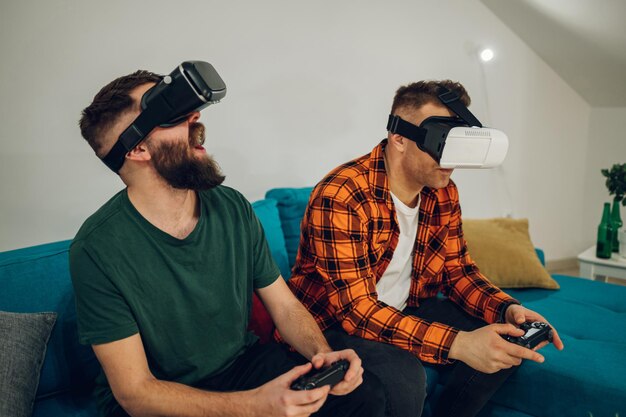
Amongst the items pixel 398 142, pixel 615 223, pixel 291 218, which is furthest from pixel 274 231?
pixel 615 223

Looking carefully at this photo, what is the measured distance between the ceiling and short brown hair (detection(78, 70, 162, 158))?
8.48 feet

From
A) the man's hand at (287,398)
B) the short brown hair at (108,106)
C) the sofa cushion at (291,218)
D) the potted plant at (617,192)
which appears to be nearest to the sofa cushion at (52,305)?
the short brown hair at (108,106)

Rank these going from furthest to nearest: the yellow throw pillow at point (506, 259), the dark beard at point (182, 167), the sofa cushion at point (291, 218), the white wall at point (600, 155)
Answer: the white wall at point (600, 155), the yellow throw pillow at point (506, 259), the sofa cushion at point (291, 218), the dark beard at point (182, 167)

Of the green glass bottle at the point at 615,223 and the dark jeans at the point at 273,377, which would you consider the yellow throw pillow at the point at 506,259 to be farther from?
the dark jeans at the point at 273,377

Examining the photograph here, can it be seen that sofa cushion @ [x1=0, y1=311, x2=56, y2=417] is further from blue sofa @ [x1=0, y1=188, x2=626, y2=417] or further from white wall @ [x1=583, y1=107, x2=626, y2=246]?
white wall @ [x1=583, y1=107, x2=626, y2=246]

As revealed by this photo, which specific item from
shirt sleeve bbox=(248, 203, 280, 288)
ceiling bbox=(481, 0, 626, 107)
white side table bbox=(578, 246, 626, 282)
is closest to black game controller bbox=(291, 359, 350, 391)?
shirt sleeve bbox=(248, 203, 280, 288)

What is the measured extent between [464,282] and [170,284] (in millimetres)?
961

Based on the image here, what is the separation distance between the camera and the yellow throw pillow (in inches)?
83.2

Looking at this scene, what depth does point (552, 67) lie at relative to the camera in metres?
3.45

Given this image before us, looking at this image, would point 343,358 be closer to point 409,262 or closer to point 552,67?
point 409,262

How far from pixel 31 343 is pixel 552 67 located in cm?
351

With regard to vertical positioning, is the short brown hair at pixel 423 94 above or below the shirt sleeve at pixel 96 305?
above

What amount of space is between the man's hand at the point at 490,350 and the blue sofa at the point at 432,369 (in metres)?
0.30

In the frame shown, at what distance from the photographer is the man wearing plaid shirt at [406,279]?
1.26m
